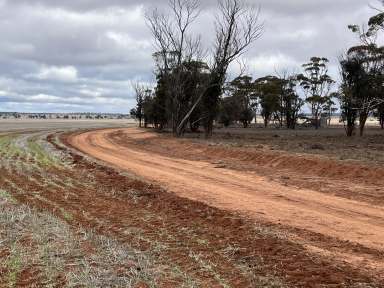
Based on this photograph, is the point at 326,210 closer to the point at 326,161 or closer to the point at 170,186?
the point at 170,186

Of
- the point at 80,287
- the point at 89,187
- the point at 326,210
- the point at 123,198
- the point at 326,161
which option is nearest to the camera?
the point at 80,287

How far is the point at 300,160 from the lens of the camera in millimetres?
19297

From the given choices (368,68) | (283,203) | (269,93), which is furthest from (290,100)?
(283,203)

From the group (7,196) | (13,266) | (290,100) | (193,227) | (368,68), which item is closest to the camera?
(13,266)

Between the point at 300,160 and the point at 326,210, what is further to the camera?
the point at 300,160

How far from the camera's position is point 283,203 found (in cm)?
1128

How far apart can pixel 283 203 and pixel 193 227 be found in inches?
117

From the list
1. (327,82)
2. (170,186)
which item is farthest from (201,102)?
(327,82)

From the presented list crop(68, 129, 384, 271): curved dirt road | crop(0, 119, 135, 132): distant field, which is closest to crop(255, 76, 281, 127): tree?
crop(0, 119, 135, 132): distant field

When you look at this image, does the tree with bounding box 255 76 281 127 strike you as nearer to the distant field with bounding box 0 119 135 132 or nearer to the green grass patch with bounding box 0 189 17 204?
the distant field with bounding box 0 119 135 132

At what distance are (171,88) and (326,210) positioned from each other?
3374 cm

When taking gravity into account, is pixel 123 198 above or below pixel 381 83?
below

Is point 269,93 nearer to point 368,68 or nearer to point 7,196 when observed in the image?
point 368,68

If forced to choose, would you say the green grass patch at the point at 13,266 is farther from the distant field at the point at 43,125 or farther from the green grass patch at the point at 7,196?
the distant field at the point at 43,125
